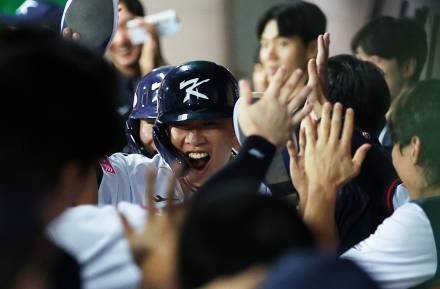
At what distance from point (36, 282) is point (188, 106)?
6.89ft

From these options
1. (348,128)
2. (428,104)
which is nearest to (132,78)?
(428,104)

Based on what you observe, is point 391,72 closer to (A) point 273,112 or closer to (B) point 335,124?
(B) point 335,124

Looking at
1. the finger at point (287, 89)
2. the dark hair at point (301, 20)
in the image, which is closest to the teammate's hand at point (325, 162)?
the finger at point (287, 89)

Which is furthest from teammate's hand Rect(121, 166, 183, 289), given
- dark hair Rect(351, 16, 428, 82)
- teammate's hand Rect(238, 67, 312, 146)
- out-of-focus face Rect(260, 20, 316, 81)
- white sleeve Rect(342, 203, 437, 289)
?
dark hair Rect(351, 16, 428, 82)

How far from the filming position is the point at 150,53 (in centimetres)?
638

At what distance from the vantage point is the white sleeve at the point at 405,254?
3355 mm

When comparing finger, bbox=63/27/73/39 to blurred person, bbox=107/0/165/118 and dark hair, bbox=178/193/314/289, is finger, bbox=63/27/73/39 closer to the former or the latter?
blurred person, bbox=107/0/165/118

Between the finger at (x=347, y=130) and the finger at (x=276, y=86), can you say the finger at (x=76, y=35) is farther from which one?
the finger at (x=276, y=86)

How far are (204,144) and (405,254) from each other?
1.02 metres

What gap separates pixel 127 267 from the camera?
2.42 meters

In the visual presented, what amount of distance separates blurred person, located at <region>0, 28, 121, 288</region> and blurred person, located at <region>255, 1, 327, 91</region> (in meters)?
3.82

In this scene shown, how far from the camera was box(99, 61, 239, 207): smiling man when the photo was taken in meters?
4.11

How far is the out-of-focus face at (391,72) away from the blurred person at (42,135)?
3817 millimetres

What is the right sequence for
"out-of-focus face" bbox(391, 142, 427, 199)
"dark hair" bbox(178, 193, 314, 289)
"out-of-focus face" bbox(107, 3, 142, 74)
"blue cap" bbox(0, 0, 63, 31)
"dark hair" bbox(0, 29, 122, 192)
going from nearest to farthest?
1. "dark hair" bbox(178, 193, 314, 289)
2. "dark hair" bbox(0, 29, 122, 192)
3. "out-of-focus face" bbox(391, 142, 427, 199)
4. "blue cap" bbox(0, 0, 63, 31)
5. "out-of-focus face" bbox(107, 3, 142, 74)
